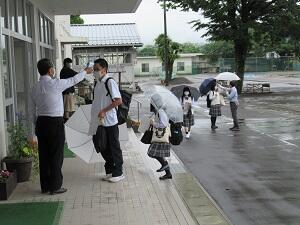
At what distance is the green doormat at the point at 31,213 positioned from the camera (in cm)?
621

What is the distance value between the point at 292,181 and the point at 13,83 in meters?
5.14

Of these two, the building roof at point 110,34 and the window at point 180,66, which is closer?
the building roof at point 110,34

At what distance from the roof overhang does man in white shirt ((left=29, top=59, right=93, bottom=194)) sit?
610 centimetres

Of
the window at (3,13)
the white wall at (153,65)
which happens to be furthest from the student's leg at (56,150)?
the white wall at (153,65)

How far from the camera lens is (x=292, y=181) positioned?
28.9 ft

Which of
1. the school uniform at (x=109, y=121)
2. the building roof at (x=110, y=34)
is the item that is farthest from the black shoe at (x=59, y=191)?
the building roof at (x=110, y=34)

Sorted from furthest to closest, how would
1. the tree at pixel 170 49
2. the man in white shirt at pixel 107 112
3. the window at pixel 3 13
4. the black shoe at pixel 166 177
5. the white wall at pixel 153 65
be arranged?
the white wall at pixel 153 65 < the tree at pixel 170 49 < the window at pixel 3 13 < the black shoe at pixel 166 177 < the man in white shirt at pixel 107 112

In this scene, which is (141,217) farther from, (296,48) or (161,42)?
(161,42)

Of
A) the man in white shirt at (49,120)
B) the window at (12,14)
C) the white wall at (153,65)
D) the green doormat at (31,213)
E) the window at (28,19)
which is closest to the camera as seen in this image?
the green doormat at (31,213)

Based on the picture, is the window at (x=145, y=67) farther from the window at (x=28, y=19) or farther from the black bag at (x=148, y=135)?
the black bag at (x=148, y=135)

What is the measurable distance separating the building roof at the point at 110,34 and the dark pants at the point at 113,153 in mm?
29888

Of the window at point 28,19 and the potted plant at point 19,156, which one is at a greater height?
the window at point 28,19

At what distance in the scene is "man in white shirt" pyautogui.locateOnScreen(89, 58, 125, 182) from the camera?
314 inches

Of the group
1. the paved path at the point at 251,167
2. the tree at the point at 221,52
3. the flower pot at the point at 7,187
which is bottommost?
the paved path at the point at 251,167
